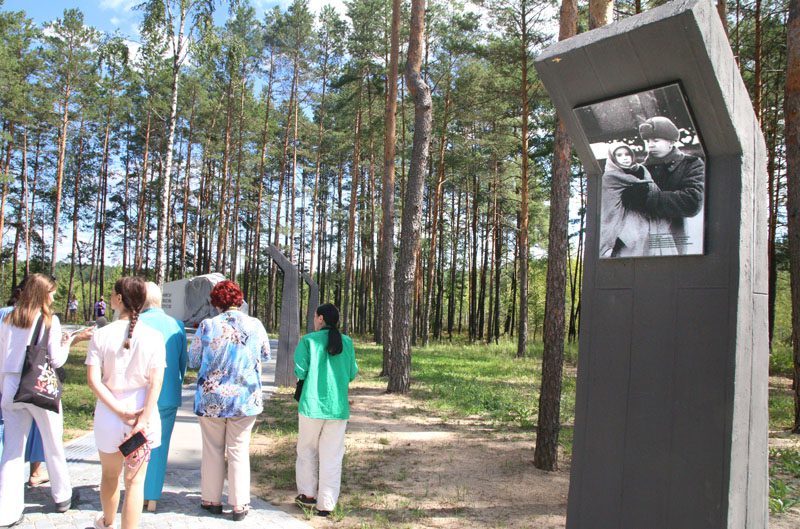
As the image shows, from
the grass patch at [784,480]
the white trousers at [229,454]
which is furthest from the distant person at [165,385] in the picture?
the grass patch at [784,480]

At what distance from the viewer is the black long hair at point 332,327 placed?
178 inches

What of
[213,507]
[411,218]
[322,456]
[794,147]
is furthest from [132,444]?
[794,147]

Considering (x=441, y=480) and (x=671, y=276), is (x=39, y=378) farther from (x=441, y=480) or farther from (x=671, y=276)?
(x=671, y=276)

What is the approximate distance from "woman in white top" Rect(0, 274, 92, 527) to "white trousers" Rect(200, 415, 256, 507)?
3.23 ft

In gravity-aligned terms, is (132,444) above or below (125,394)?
below

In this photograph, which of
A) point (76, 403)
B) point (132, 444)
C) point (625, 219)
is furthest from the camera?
point (76, 403)

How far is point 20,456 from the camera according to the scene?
12.6ft

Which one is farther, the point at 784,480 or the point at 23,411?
the point at 784,480

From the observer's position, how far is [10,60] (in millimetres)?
19422

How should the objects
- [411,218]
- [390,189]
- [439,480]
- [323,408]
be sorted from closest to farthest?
[323,408] → [439,480] → [411,218] → [390,189]

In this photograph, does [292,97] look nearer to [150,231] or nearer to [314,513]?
[150,231]

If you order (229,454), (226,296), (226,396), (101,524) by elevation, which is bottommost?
(101,524)

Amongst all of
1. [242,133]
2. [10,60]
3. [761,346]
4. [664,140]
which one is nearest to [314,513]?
[761,346]

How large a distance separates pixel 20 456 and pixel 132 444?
1141 mm
